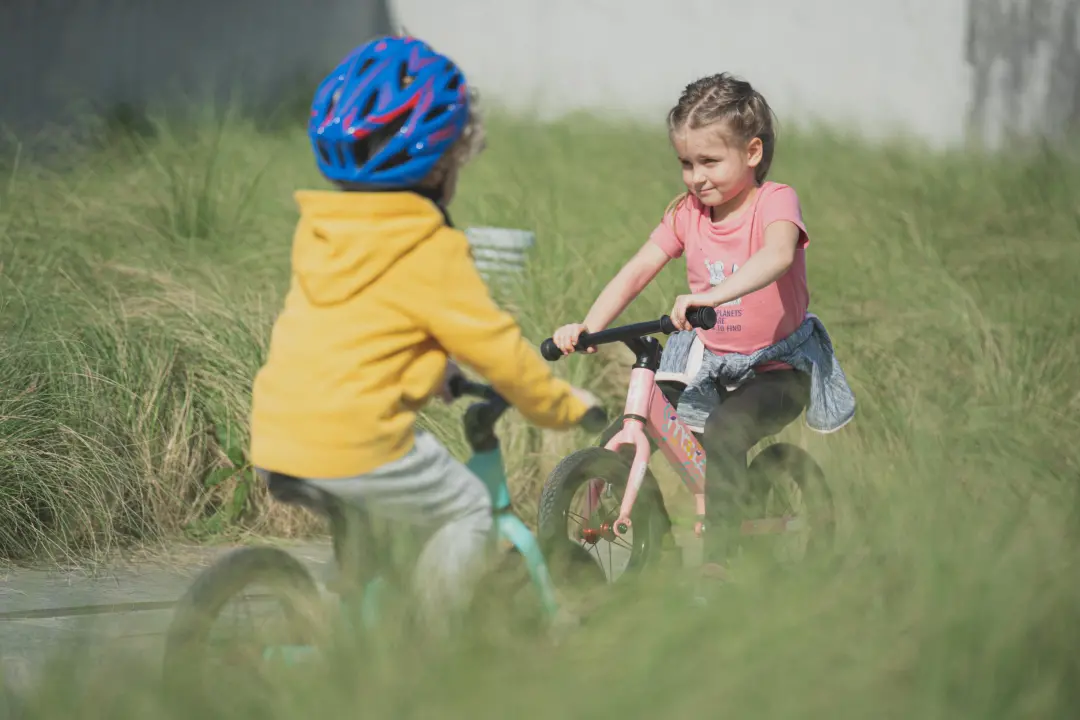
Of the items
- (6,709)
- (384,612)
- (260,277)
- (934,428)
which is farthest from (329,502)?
(260,277)

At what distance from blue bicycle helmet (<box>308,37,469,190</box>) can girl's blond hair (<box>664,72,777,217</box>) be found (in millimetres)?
1470

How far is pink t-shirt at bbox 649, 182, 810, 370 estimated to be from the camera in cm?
444

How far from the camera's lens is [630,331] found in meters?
3.95

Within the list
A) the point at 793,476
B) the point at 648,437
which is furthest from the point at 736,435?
the point at 793,476

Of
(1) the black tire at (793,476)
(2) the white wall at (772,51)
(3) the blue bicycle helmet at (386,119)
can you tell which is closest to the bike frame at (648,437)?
(1) the black tire at (793,476)

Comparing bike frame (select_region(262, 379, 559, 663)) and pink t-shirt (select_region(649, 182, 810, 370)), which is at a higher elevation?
bike frame (select_region(262, 379, 559, 663))

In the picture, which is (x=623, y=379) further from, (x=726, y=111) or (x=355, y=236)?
(x=355, y=236)

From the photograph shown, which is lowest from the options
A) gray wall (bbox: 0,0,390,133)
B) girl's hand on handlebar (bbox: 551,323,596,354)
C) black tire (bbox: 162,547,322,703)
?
gray wall (bbox: 0,0,390,133)

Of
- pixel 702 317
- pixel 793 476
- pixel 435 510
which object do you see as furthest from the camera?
pixel 793 476

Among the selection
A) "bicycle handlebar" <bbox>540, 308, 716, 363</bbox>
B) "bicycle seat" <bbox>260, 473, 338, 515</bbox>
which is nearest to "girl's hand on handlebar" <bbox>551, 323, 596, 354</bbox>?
"bicycle handlebar" <bbox>540, 308, 716, 363</bbox>

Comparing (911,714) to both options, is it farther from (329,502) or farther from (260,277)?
(260,277)

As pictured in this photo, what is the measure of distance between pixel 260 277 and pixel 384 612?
419 centimetres

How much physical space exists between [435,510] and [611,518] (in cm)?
127

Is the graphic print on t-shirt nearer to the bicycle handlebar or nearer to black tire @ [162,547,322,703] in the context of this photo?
the bicycle handlebar
